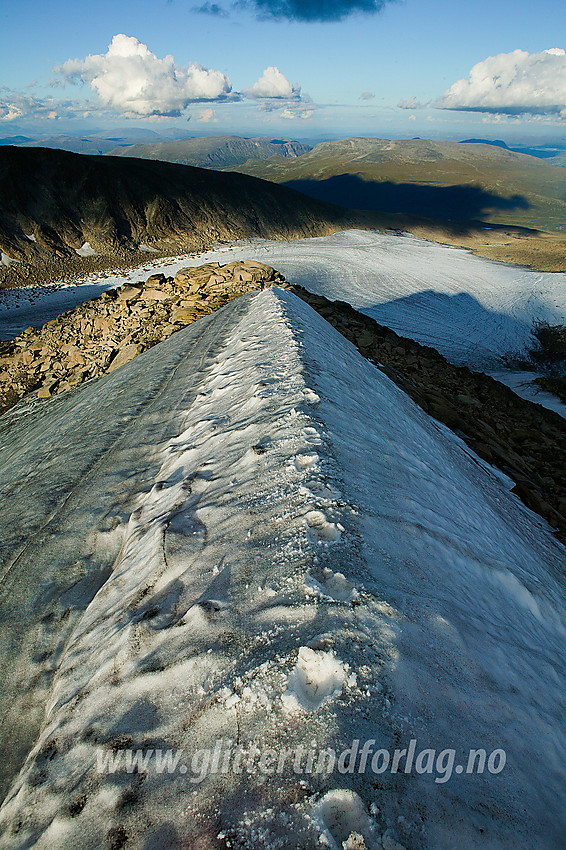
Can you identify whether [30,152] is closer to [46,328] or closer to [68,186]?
[68,186]

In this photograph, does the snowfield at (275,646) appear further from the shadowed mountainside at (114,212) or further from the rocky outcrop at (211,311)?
the shadowed mountainside at (114,212)

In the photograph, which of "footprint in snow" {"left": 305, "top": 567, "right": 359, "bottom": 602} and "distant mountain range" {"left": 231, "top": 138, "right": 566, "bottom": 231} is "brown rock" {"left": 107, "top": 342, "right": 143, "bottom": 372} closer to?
"footprint in snow" {"left": 305, "top": 567, "right": 359, "bottom": 602}

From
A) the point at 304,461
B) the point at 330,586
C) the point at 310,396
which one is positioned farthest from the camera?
the point at 310,396

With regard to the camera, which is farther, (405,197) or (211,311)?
(405,197)

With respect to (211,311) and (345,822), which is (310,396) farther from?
(211,311)

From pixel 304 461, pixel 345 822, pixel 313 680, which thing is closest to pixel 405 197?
pixel 304 461

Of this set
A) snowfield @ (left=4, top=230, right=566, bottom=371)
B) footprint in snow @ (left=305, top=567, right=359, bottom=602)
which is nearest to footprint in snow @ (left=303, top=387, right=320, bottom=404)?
footprint in snow @ (left=305, top=567, right=359, bottom=602)
